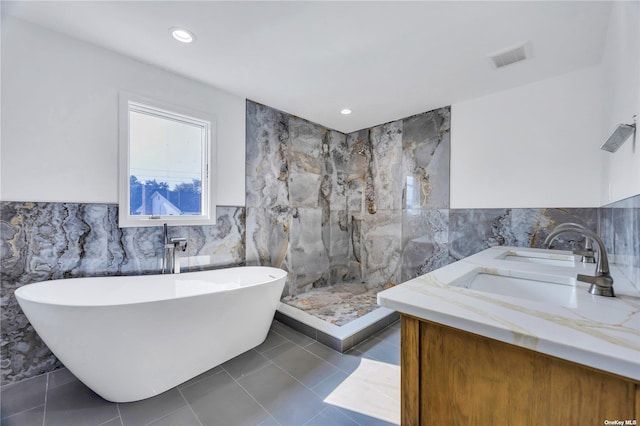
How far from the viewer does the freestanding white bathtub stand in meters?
1.37

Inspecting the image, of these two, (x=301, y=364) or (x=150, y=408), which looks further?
(x=301, y=364)

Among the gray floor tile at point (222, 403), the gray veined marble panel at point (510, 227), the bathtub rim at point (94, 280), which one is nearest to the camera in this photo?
the bathtub rim at point (94, 280)

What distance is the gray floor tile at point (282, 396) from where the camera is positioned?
4.85 feet

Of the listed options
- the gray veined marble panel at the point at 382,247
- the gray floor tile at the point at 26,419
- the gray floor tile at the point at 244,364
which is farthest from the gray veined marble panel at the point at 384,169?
the gray floor tile at the point at 26,419

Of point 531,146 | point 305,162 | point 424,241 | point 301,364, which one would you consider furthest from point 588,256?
point 305,162

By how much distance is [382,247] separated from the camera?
369cm

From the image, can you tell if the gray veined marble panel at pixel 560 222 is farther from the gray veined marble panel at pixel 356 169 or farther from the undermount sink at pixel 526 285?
the gray veined marble panel at pixel 356 169

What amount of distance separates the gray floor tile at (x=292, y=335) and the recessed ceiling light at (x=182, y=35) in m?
2.58

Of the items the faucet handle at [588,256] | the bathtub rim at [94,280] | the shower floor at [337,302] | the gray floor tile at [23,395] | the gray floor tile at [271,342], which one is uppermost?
A: the faucet handle at [588,256]

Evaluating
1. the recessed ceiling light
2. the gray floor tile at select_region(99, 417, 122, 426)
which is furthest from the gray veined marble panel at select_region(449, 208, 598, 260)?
the gray floor tile at select_region(99, 417, 122, 426)

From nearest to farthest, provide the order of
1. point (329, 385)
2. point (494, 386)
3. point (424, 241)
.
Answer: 1. point (494, 386)
2. point (329, 385)
3. point (424, 241)

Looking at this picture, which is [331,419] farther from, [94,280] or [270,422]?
[94,280]

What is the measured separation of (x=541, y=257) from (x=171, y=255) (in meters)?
3.03

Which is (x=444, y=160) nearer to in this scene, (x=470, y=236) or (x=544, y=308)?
(x=470, y=236)
